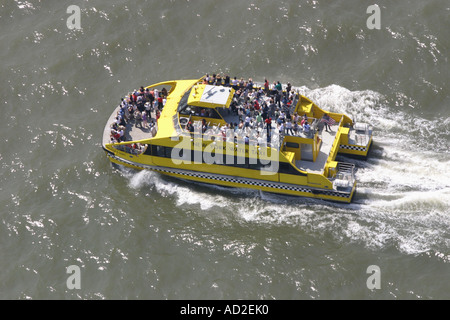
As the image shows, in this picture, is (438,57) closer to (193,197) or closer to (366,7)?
(366,7)

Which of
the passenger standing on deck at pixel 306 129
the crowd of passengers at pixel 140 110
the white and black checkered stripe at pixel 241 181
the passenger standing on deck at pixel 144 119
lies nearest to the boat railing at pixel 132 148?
the crowd of passengers at pixel 140 110

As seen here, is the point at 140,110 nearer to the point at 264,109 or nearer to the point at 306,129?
the point at 264,109

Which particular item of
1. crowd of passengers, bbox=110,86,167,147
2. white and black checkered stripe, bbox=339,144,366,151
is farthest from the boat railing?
white and black checkered stripe, bbox=339,144,366,151

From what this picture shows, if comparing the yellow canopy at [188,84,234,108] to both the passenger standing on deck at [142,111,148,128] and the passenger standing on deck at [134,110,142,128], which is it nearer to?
the passenger standing on deck at [142,111,148,128]

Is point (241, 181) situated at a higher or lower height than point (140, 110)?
lower

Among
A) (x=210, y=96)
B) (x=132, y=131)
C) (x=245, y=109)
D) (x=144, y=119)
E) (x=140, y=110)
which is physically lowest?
(x=132, y=131)

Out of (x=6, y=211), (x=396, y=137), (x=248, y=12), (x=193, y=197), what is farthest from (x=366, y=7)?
(x=6, y=211)

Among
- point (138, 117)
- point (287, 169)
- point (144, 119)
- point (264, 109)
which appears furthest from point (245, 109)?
point (138, 117)
